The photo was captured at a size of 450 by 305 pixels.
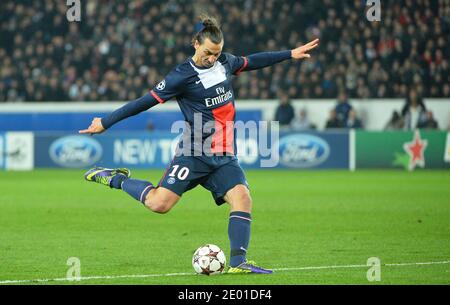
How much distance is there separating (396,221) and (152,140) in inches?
473

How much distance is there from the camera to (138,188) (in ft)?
29.0

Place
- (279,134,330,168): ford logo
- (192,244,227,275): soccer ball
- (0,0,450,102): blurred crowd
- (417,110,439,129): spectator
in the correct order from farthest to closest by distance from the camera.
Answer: (0,0,450,102): blurred crowd
(417,110,439,129): spectator
(279,134,330,168): ford logo
(192,244,227,275): soccer ball

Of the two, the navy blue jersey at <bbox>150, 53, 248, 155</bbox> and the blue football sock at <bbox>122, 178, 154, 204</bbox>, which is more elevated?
the navy blue jersey at <bbox>150, 53, 248, 155</bbox>

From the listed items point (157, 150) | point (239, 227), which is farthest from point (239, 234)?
point (157, 150)

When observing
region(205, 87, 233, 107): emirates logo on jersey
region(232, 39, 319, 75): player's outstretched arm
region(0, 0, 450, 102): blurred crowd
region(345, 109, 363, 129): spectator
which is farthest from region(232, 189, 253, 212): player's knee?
region(0, 0, 450, 102): blurred crowd

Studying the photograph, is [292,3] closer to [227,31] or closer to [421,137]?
[227,31]

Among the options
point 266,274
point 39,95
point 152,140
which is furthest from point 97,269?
point 39,95

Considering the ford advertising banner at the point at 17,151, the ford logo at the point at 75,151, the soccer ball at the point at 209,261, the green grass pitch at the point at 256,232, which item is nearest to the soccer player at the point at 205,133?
the soccer ball at the point at 209,261

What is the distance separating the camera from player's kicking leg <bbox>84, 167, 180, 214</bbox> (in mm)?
8570

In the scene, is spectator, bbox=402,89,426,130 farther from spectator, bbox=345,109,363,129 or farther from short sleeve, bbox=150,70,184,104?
short sleeve, bbox=150,70,184,104

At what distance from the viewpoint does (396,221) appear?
41.9 feet

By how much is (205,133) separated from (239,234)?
93 cm

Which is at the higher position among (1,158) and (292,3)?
(292,3)
